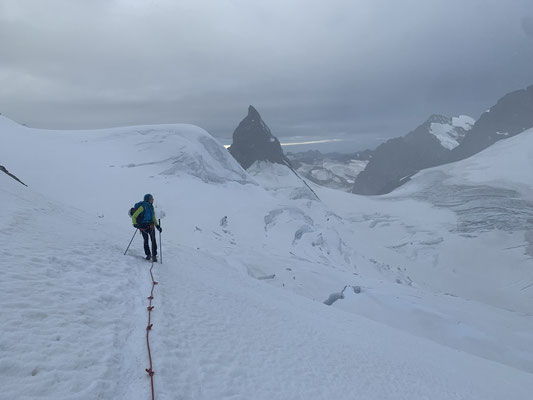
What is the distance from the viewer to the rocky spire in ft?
321

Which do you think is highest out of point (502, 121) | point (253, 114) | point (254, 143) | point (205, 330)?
point (502, 121)

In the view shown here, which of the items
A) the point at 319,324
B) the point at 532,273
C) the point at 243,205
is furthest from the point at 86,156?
the point at 532,273

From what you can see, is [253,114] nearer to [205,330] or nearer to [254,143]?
[254,143]

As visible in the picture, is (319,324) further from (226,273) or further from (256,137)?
(256,137)

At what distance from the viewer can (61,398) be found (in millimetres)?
3566

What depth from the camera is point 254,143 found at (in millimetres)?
102938

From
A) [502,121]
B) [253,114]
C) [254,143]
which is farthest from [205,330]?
[502,121]

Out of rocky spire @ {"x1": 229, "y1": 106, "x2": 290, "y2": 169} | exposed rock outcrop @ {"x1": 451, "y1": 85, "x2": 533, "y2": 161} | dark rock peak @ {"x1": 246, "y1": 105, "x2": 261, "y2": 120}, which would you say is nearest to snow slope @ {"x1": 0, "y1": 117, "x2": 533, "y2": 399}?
rocky spire @ {"x1": 229, "y1": 106, "x2": 290, "y2": 169}

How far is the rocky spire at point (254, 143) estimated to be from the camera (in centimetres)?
9794

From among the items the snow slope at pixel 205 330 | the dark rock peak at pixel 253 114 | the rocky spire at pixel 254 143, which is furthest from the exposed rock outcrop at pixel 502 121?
the snow slope at pixel 205 330

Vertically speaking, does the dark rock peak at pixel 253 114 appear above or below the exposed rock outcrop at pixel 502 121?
below

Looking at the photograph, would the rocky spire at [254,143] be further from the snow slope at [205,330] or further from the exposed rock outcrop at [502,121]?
the exposed rock outcrop at [502,121]

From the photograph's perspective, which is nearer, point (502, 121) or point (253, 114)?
point (253, 114)

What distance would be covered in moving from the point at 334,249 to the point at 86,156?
1196 inches
